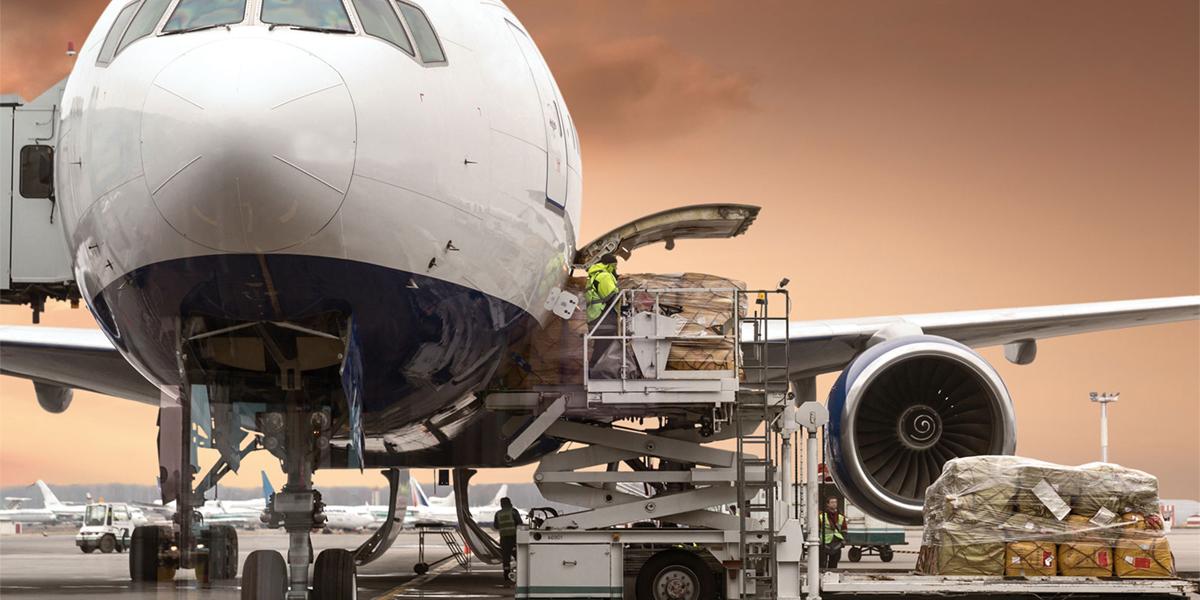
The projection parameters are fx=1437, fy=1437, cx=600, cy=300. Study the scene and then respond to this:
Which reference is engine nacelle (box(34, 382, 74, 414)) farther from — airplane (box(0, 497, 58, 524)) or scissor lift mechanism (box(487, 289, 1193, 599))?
airplane (box(0, 497, 58, 524))

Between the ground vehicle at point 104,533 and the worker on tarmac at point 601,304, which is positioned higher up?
the worker on tarmac at point 601,304

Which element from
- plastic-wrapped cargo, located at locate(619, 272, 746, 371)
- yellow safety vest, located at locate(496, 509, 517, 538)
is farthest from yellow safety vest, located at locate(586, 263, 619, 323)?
yellow safety vest, located at locate(496, 509, 517, 538)

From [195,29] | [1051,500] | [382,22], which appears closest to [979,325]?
[1051,500]

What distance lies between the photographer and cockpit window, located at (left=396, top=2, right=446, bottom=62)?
7.55 meters

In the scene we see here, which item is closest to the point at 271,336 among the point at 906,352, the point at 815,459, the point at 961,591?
the point at 815,459

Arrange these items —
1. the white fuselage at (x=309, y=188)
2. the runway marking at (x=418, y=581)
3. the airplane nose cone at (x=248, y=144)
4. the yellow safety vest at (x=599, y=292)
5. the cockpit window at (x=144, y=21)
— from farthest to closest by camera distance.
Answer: the runway marking at (x=418, y=581)
the yellow safety vest at (x=599, y=292)
the cockpit window at (x=144, y=21)
the white fuselage at (x=309, y=188)
the airplane nose cone at (x=248, y=144)

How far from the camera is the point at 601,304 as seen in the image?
9664mm

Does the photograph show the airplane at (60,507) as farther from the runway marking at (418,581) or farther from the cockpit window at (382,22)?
the cockpit window at (382,22)

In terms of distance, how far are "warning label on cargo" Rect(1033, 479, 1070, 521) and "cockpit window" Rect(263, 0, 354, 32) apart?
242 inches

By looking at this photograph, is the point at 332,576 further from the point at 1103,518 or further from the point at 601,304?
the point at 1103,518

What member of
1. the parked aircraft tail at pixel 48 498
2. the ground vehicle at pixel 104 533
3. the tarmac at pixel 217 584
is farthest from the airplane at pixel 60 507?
the tarmac at pixel 217 584

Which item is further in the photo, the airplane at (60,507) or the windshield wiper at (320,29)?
the airplane at (60,507)

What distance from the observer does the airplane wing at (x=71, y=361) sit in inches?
472

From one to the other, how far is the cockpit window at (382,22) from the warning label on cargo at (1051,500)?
5.81 metres
